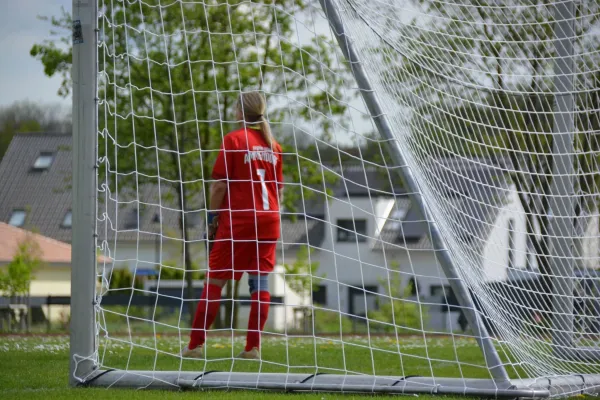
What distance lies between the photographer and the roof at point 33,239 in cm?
910

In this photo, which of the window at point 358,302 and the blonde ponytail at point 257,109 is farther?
the window at point 358,302

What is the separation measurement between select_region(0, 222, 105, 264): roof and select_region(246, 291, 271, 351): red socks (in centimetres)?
99

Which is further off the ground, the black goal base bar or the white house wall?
the white house wall

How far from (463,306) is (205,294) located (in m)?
1.74

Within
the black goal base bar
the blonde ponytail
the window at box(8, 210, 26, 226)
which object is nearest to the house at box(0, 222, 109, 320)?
the window at box(8, 210, 26, 226)

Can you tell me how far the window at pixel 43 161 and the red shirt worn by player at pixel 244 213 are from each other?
6.86 m

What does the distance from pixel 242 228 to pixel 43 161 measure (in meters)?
8.81

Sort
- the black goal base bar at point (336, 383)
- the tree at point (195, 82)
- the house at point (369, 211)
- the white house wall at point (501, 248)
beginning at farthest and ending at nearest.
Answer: the tree at point (195, 82) → the white house wall at point (501, 248) → the house at point (369, 211) → the black goal base bar at point (336, 383)

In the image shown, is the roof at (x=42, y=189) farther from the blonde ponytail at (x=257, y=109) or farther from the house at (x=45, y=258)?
the blonde ponytail at (x=257, y=109)

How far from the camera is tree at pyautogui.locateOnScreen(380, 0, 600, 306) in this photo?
5.42 m

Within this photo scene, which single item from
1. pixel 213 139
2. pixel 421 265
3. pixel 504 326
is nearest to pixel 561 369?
pixel 504 326

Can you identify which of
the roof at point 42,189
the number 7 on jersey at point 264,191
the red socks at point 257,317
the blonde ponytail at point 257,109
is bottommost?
the red socks at point 257,317

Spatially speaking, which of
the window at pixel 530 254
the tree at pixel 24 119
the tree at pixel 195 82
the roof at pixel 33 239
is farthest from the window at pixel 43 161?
the window at pixel 530 254

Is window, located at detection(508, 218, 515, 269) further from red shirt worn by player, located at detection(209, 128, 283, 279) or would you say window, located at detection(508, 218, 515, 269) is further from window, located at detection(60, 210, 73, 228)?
window, located at detection(60, 210, 73, 228)
